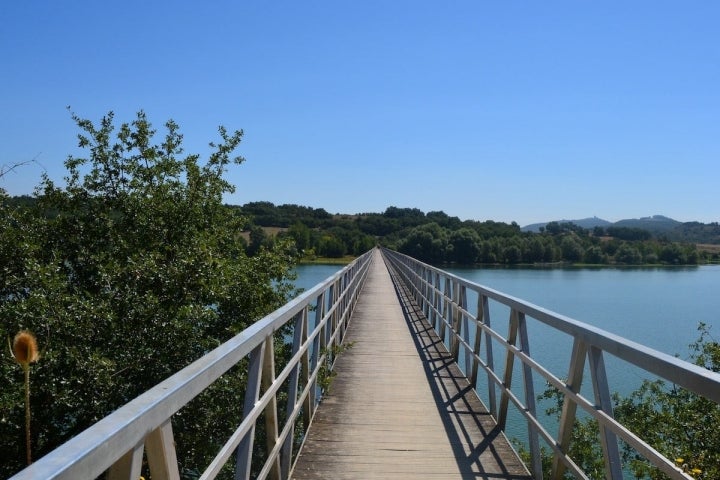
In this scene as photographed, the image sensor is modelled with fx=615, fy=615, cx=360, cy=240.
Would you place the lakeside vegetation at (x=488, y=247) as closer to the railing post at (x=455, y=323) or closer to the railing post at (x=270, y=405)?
the railing post at (x=455, y=323)

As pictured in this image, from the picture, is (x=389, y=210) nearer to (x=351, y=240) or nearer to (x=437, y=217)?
(x=437, y=217)

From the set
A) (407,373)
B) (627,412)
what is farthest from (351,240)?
(407,373)

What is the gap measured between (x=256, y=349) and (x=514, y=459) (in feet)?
7.87

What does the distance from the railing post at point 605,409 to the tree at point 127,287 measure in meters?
6.82

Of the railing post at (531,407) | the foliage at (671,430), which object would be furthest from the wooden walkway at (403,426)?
the foliage at (671,430)

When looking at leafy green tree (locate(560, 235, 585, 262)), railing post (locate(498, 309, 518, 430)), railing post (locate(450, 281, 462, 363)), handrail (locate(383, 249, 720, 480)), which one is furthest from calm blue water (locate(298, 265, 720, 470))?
leafy green tree (locate(560, 235, 585, 262))

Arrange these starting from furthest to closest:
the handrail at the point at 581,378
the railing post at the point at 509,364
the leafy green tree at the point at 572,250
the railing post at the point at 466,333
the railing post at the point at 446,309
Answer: the leafy green tree at the point at 572,250
the railing post at the point at 446,309
the railing post at the point at 466,333
the railing post at the point at 509,364
the handrail at the point at 581,378

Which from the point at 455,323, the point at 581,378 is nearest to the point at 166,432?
the point at 581,378

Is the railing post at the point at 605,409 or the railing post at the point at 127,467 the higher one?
the railing post at the point at 127,467

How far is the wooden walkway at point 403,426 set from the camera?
13.1ft

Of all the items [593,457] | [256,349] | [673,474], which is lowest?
[593,457]

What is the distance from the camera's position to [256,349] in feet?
8.81

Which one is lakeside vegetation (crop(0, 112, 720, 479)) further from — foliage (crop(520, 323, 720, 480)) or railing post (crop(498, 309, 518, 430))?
railing post (crop(498, 309, 518, 430))

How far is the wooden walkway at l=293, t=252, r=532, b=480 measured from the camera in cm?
398
